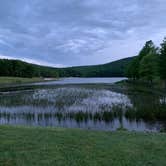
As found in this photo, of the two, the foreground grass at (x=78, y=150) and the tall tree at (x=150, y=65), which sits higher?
the tall tree at (x=150, y=65)

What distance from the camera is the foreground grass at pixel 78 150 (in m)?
5.31

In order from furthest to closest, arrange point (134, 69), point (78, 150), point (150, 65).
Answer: point (134, 69) < point (150, 65) < point (78, 150)

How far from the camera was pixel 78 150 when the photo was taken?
20.3 feet

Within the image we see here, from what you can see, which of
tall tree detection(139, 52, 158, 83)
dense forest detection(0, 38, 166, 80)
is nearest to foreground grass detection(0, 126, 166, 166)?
dense forest detection(0, 38, 166, 80)

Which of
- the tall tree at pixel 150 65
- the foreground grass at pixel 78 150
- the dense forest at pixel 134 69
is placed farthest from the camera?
the tall tree at pixel 150 65

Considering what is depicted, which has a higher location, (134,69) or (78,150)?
(134,69)

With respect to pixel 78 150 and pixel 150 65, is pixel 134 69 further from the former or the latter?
pixel 78 150

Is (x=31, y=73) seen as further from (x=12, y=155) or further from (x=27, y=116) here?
(x=12, y=155)

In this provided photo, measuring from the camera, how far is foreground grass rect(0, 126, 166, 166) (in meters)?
5.31

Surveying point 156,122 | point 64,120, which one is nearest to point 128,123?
point 156,122

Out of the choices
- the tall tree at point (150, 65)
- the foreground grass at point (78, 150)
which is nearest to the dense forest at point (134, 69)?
the tall tree at point (150, 65)

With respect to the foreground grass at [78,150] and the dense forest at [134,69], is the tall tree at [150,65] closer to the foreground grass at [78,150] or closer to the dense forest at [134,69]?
the dense forest at [134,69]

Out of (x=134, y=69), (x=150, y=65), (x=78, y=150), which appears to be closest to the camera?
(x=78, y=150)

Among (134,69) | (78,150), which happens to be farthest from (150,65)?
(78,150)
